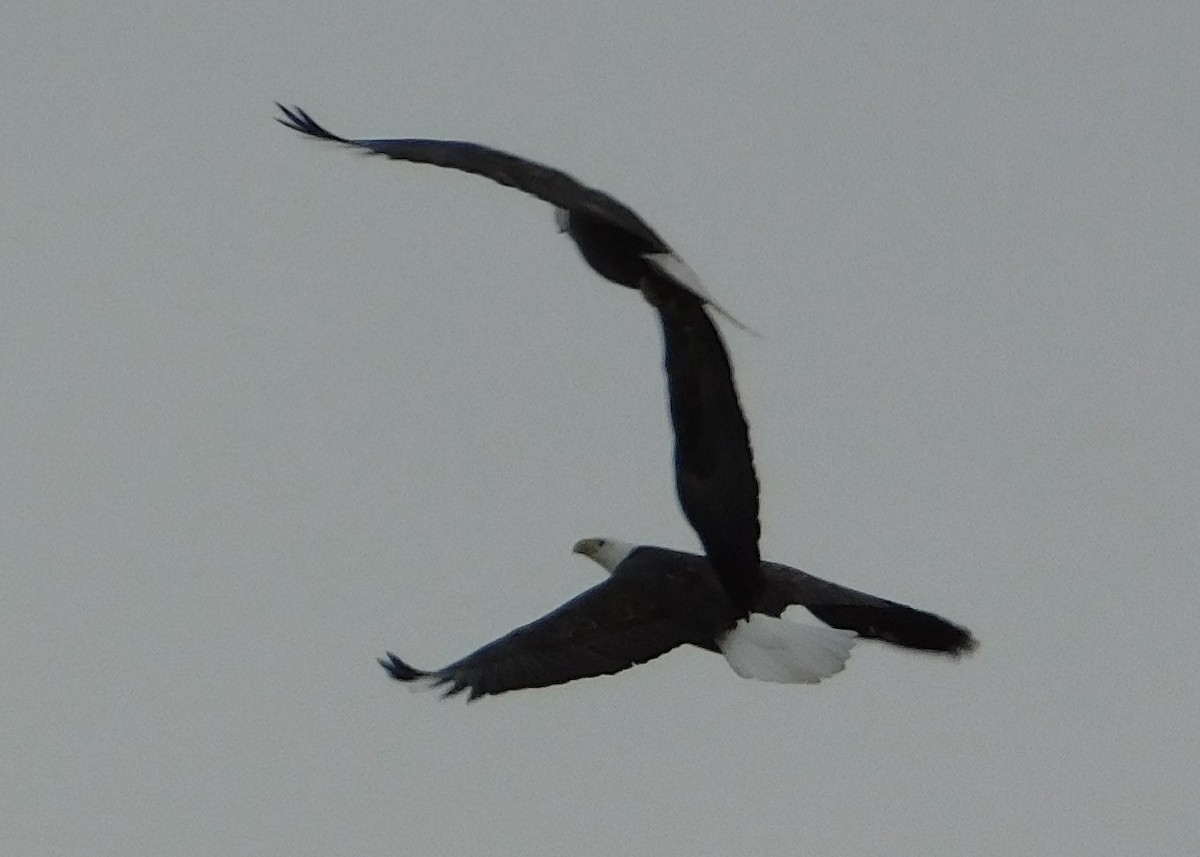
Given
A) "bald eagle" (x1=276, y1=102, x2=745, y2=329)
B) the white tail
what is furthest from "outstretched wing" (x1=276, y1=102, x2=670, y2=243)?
the white tail

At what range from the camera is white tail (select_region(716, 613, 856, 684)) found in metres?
9.71

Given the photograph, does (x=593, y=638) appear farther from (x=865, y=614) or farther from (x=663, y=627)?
(x=865, y=614)

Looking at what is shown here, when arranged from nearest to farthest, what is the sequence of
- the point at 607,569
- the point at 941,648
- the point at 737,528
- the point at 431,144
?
1. the point at 431,144
2. the point at 737,528
3. the point at 941,648
4. the point at 607,569

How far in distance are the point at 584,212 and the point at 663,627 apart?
6.48 feet

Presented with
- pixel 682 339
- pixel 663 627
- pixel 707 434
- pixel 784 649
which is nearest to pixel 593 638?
pixel 663 627

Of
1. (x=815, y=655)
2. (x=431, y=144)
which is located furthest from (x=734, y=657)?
(x=431, y=144)

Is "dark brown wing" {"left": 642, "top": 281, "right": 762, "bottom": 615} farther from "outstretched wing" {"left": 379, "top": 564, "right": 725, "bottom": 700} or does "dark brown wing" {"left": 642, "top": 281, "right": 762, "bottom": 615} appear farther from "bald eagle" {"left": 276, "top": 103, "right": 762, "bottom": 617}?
"outstretched wing" {"left": 379, "top": 564, "right": 725, "bottom": 700}

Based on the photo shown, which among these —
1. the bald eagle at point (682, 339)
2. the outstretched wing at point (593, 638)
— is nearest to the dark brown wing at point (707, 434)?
the bald eagle at point (682, 339)

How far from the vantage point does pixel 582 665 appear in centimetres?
1011

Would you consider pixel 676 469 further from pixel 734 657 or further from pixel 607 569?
pixel 607 569

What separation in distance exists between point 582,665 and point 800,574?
3.07 feet

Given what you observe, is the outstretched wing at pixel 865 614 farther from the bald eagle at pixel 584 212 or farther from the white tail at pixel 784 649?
Answer: the bald eagle at pixel 584 212

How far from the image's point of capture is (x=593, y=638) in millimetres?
10164

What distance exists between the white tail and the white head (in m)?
0.98
